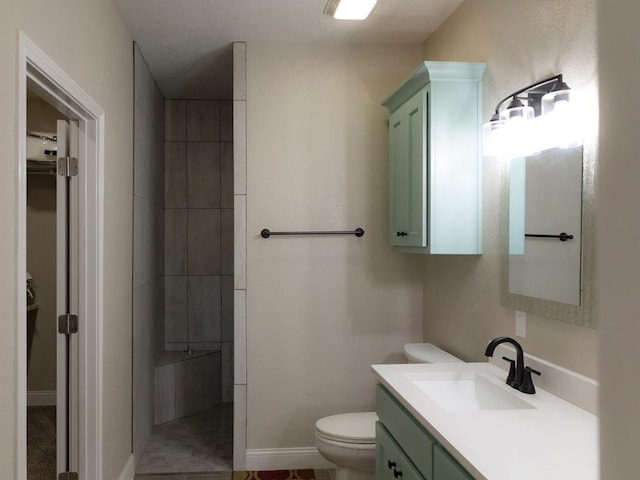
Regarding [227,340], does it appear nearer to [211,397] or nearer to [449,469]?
[211,397]

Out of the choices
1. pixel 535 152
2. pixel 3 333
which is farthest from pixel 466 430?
pixel 3 333

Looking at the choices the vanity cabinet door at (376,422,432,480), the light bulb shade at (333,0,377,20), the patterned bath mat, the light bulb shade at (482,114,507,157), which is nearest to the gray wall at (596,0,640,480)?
the vanity cabinet door at (376,422,432,480)

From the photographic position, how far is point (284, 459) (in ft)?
11.2

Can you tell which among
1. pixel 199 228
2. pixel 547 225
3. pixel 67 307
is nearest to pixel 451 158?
pixel 547 225

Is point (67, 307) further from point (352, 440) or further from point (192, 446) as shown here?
point (192, 446)

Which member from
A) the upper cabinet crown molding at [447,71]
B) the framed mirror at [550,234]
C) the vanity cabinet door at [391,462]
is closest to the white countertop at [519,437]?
the vanity cabinet door at [391,462]

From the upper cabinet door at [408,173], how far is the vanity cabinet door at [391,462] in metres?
0.93

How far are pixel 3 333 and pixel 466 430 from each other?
1.32 meters

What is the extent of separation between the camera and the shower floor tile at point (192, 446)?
3547 millimetres

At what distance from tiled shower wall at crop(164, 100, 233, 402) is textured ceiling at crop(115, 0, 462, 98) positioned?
4.02ft

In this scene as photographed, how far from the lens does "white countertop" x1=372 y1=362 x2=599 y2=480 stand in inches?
51.4

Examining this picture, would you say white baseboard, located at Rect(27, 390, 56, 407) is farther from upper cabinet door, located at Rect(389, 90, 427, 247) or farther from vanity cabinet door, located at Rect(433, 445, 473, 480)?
vanity cabinet door, located at Rect(433, 445, 473, 480)

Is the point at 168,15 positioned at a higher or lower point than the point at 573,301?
higher

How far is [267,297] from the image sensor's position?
11.3ft
